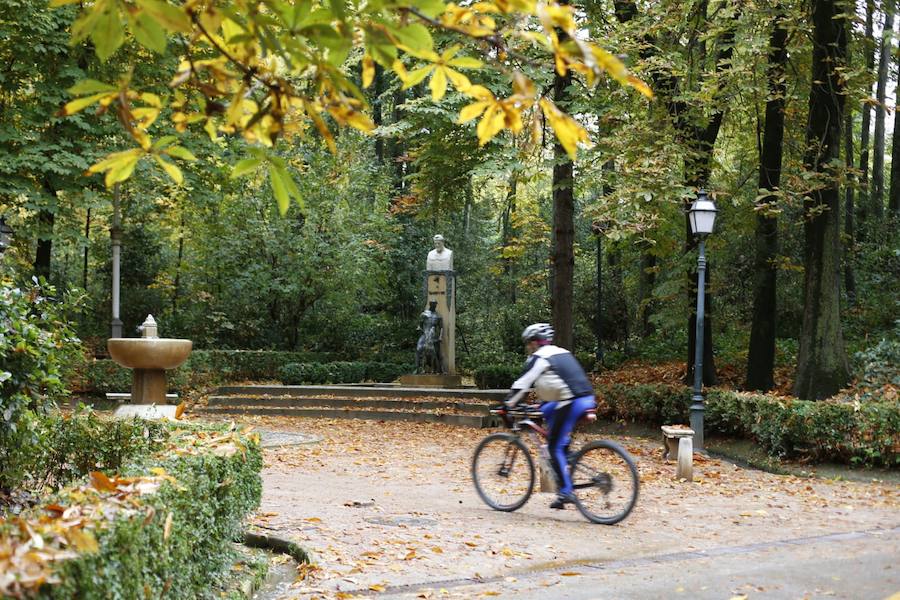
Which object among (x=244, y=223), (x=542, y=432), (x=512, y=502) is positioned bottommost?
(x=512, y=502)

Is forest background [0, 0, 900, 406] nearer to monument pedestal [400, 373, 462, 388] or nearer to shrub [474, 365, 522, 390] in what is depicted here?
shrub [474, 365, 522, 390]

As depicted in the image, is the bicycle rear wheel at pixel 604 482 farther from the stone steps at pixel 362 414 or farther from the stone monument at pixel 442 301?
the stone monument at pixel 442 301

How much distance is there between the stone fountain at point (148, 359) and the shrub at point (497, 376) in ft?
29.6

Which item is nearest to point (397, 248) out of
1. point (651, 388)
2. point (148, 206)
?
point (148, 206)

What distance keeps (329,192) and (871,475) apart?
65.8ft

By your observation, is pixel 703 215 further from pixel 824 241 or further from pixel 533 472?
pixel 533 472

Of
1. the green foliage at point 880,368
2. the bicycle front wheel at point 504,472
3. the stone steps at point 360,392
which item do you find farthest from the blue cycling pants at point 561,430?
the stone steps at point 360,392

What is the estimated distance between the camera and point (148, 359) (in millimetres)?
15688

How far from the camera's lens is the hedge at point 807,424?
12695mm

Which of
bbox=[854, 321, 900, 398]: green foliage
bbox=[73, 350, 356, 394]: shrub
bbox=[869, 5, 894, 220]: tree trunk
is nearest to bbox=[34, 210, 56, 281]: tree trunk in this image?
bbox=[73, 350, 356, 394]: shrub

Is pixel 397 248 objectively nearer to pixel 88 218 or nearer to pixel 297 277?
pixel 297 277

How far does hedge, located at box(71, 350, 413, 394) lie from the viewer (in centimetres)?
2394

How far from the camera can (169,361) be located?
16.0 meters

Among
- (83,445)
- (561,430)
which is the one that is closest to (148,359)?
(83,445)
